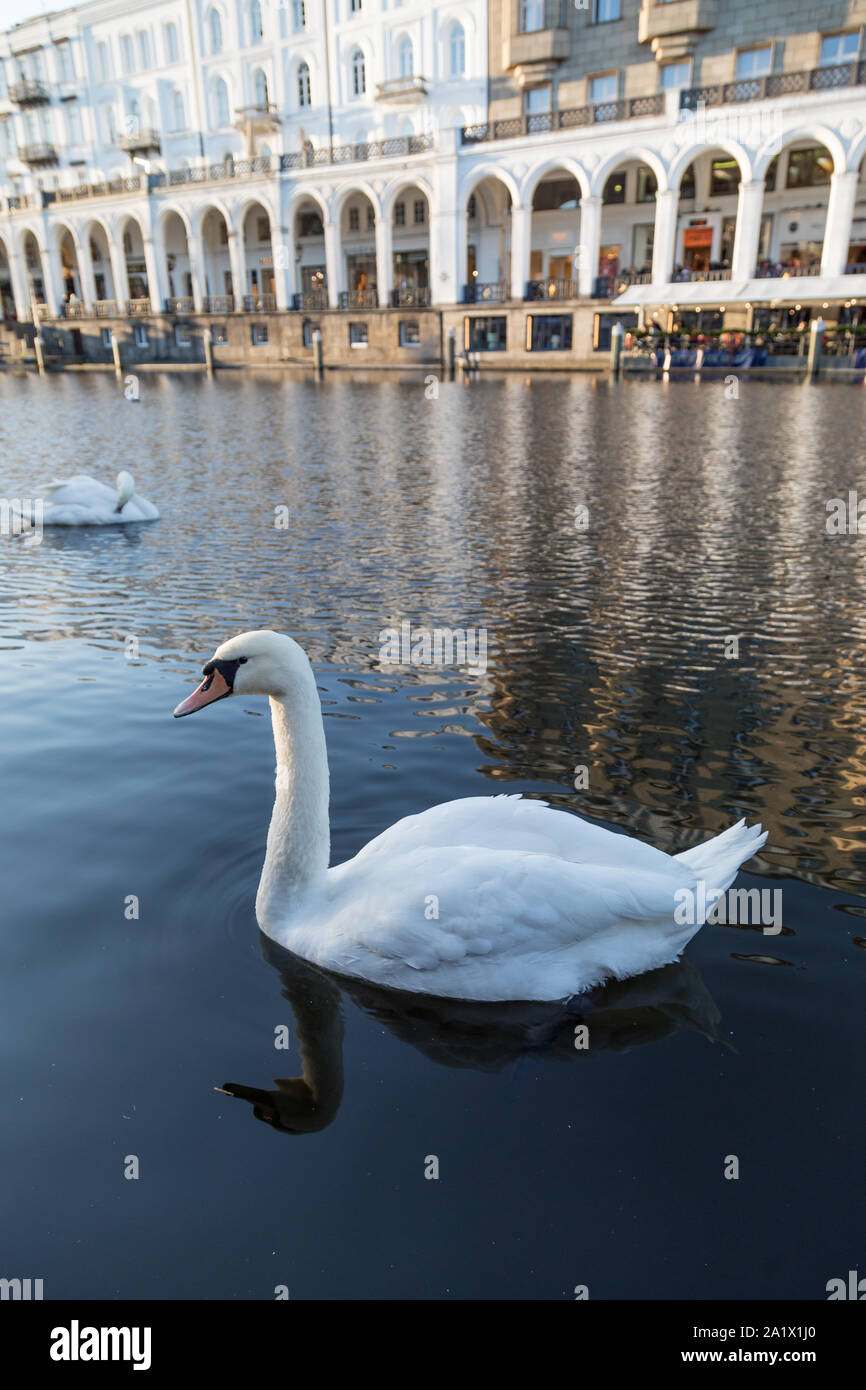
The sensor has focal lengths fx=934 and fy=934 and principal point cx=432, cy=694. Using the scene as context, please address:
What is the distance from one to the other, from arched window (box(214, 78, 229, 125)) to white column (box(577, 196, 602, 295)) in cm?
2977

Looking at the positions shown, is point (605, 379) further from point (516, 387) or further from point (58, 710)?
point (58, 710)

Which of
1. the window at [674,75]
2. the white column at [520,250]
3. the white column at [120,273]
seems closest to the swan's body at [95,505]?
the white column at [520,250]

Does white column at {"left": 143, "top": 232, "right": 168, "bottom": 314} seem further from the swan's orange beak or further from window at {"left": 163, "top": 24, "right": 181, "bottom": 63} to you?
the swan's orange beak

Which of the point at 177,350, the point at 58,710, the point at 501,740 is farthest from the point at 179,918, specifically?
the point at 177,350

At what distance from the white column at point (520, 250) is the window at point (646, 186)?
6886 mm

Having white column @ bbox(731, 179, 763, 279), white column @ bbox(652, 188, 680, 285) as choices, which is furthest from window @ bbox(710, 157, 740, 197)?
white column @ bbox(731, 179, 763, 279)

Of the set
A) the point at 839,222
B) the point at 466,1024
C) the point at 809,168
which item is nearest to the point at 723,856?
the point at 466,1024

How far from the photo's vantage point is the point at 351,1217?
2.80 m

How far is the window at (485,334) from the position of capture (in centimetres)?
4531

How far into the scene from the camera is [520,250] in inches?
1756

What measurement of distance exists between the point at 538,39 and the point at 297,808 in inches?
2088

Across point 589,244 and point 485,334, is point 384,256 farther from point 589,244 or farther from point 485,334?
→ point 589,244

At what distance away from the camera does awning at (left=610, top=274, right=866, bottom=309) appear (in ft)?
115

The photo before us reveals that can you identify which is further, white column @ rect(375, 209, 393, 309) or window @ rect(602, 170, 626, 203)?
white column @ rect(375, 209, 393, 309)
